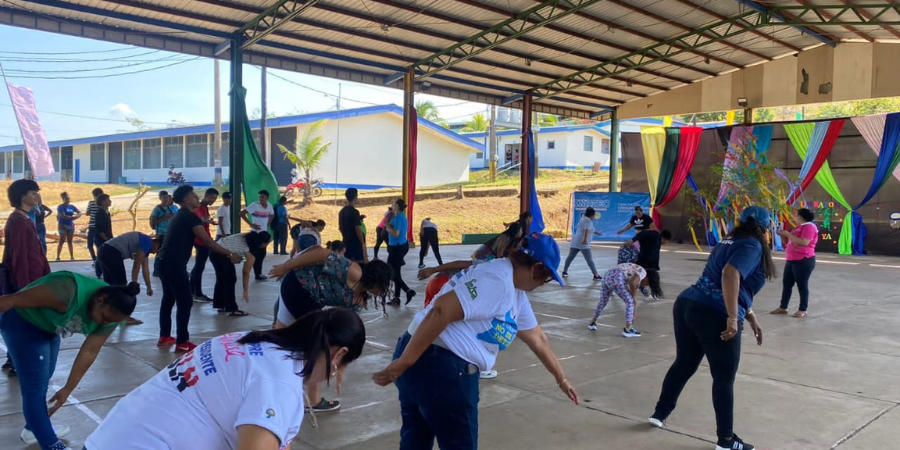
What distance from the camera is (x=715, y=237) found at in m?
22.1

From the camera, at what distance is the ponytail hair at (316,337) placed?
181 centimetres

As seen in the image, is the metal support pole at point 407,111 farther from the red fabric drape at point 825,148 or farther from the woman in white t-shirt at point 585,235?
the red fabric drape at point 825,148

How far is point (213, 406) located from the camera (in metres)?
1.69

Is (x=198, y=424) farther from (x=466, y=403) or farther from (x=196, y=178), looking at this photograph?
(x=196, y=178)

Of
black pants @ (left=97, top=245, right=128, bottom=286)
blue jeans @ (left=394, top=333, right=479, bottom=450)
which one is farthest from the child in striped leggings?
black pants @ (left=97, top=245, right=128, bottom=286)

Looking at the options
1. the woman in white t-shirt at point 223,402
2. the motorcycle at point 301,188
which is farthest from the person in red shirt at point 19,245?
the motorcycle at point 301,188

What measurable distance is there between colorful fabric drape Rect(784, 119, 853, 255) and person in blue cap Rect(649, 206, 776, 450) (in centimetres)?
1871

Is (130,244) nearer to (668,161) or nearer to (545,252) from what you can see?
(545,252)

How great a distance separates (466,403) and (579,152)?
40.1m

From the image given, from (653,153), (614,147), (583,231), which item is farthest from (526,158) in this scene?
(583,231)

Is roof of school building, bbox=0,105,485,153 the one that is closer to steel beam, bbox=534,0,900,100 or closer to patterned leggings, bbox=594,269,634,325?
steel beam, bbox=534,0,900,100

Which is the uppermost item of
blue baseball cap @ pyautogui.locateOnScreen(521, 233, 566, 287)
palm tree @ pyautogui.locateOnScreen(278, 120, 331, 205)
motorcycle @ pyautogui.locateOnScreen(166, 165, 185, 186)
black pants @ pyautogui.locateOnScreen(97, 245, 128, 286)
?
palm tree @ pyautogui.locateOnScreen(278, 120, 331, 205)

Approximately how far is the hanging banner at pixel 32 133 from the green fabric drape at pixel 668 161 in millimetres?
19290

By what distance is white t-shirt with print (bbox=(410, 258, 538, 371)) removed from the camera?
266 cm
